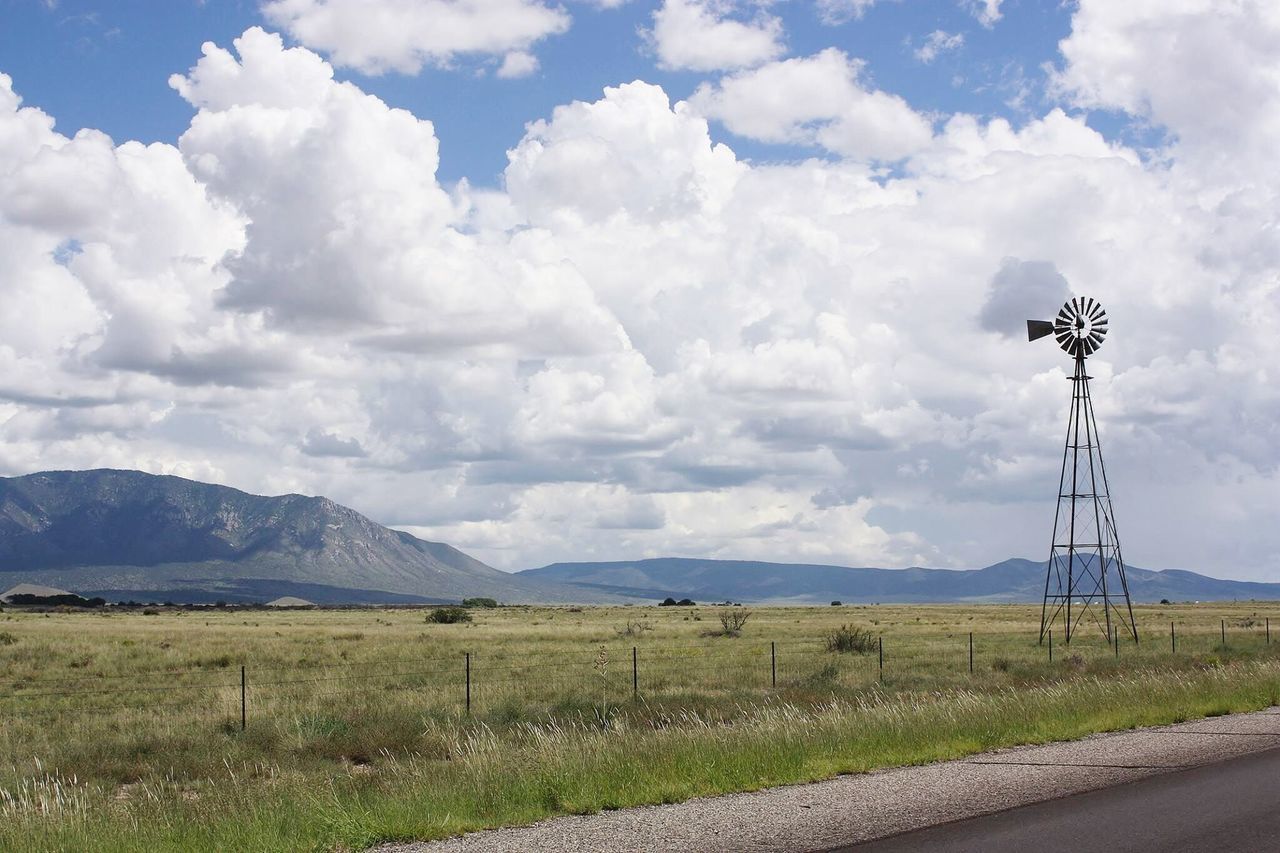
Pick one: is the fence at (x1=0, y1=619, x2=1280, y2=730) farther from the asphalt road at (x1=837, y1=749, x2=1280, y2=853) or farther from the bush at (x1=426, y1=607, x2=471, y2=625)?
the bush at (x1=426, y1=607, x2=471, y2=625)

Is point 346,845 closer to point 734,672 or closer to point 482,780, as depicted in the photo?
point 482,780

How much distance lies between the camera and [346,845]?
1185 cm

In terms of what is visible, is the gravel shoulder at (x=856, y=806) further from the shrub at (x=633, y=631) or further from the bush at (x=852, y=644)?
the shrub at (x=633, y=631)

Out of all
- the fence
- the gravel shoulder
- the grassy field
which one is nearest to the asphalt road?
the gravel shoulder

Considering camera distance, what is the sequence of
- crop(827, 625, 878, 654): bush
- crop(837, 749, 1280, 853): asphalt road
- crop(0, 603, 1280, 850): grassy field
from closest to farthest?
crop(837, 749, 1280, 853): asphalt road < crop(0, 603, 1280, 850): grassy field < crop(827, 625, 878, 654): bush

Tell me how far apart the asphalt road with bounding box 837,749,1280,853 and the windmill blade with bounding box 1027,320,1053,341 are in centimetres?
4216

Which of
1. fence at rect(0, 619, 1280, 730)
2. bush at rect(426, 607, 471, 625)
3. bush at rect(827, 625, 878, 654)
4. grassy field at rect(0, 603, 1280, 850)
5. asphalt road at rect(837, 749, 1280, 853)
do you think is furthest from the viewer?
bush at rect(426, 607, 471, 625)

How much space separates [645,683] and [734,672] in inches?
168

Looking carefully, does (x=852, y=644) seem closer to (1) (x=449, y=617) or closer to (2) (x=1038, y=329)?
(2) (x=1038, y=329)

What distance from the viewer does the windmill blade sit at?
54.0 m

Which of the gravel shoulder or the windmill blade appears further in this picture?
the windmill blade

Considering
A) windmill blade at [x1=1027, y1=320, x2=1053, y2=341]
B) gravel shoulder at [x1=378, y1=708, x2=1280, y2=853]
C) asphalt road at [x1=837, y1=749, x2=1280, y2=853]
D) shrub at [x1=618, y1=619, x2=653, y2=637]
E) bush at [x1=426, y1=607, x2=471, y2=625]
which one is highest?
windmill blade at [x1=1027, y1=320, x2=1053, y2=341]

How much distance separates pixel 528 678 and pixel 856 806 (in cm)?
2294

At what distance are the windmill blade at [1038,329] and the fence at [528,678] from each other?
558 inches
